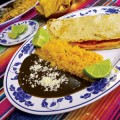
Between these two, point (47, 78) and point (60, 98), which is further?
point (47, 78)

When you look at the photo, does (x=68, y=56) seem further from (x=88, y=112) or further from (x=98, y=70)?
(x=88, y=112)

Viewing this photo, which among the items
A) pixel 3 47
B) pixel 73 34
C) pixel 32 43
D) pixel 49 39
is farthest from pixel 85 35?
pixel 3 47

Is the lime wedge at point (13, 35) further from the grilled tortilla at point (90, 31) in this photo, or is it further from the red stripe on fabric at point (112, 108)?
the red stripe on fabric at point (112, 108)

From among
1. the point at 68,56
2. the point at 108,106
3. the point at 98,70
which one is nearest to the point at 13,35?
the point at 68,56

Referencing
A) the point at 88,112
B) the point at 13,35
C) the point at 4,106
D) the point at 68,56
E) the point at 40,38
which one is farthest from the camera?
the point at 13,35

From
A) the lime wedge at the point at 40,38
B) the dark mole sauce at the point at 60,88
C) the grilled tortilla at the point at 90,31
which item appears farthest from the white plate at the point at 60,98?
the lime wedge at the point at 40,38
